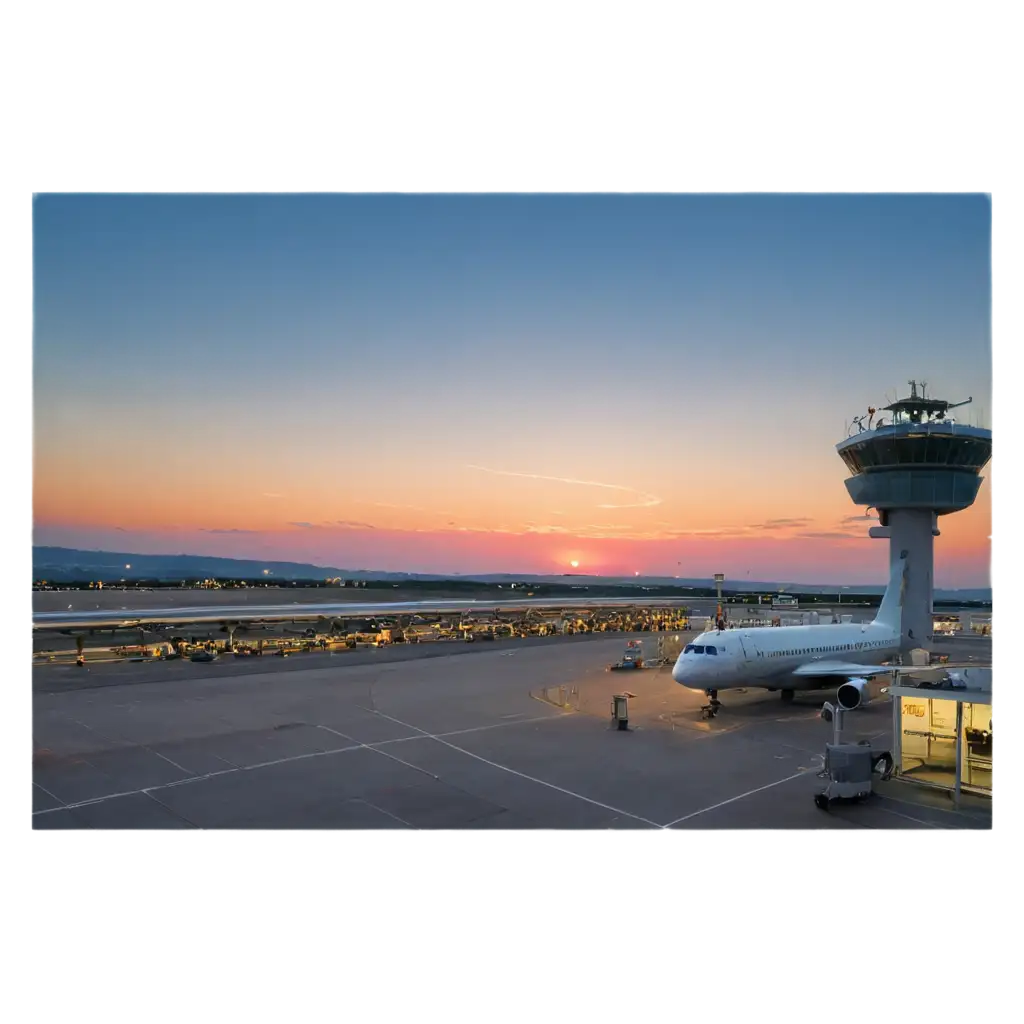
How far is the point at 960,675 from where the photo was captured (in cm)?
1700

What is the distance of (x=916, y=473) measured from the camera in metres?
33.2

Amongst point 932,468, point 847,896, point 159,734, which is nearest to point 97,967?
point 847,896

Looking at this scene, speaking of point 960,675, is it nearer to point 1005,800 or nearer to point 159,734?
point 1005,800

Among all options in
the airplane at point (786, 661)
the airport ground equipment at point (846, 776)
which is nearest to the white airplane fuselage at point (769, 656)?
the airplane at point (786, 661)

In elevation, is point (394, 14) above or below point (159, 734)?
above

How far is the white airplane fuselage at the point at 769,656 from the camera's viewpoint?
28.2m

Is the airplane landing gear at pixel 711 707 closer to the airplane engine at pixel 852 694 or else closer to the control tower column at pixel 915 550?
the airplane engine at pixel 852 694

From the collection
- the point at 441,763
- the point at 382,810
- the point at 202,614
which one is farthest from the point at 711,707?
the point at 202,614

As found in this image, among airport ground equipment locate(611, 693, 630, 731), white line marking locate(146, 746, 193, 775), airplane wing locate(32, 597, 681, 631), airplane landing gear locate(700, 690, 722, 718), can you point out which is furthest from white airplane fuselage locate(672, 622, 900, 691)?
airplane wing locate(32, 597, 681, 631)

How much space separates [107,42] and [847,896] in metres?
13.3

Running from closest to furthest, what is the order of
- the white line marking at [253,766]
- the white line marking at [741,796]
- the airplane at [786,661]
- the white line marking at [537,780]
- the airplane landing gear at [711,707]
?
the white line marking at [741,796] → the white line marking at [537,780] → the white line marking at [253,766] → the airplane at [786,661] → the airplane landing gear at [711,707]

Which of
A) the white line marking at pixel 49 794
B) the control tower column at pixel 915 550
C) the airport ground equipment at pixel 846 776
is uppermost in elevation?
the control tower column at pixel 915 550

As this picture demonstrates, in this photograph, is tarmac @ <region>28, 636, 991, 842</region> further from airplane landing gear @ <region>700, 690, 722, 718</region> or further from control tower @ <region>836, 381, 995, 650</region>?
control tower @ <region>836, 381, 995, 650</region>

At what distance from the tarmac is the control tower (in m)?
7.75
